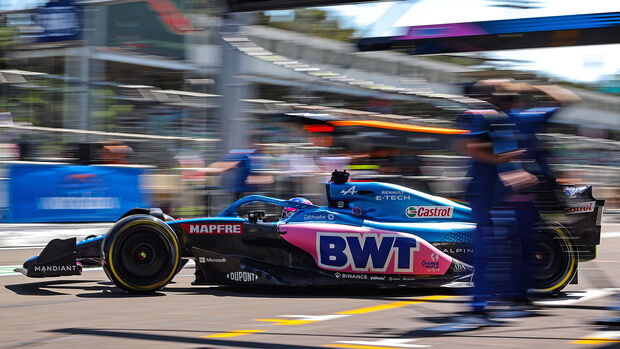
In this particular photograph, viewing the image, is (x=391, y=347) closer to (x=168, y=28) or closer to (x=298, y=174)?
(x=298, y=174)

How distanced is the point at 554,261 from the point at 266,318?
3.03 m

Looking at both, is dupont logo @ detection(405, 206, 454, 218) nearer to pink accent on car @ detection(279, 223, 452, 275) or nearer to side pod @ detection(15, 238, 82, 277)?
pink accent on car @ detection(279, 223, 452, 275)

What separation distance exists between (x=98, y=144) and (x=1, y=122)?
1695mm

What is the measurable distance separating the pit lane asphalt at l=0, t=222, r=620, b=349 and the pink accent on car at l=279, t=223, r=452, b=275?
277mm

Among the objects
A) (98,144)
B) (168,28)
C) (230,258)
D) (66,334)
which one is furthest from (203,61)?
(66,334)

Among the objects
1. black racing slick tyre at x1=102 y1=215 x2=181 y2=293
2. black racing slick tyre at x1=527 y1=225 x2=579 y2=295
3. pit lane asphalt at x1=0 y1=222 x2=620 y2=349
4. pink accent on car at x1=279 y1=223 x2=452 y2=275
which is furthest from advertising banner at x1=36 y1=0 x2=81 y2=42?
black racing slick tyre at x1=527 y1=225 x2=579 y2=295

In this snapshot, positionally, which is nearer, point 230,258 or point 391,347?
point 391,347

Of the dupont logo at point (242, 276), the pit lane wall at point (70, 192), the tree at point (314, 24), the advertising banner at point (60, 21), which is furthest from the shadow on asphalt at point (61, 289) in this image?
the advertising banner at point (60, 21)

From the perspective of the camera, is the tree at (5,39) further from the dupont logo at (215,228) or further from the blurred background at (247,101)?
the dupont logo at (215,228)

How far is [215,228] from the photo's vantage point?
8.02 m

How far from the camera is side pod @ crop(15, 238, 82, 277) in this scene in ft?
26.1

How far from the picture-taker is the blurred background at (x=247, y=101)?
17.6 ft

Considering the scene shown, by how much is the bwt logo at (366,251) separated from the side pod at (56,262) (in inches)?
95.8

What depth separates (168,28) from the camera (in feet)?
66.0
